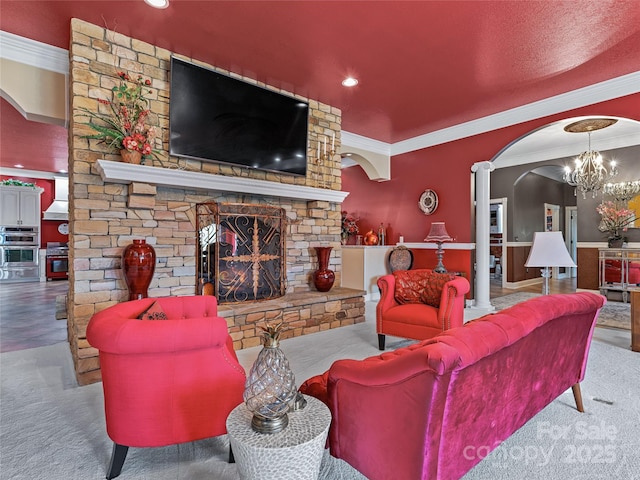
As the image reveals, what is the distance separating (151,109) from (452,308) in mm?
3281

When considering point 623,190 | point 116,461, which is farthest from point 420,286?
point 623,190

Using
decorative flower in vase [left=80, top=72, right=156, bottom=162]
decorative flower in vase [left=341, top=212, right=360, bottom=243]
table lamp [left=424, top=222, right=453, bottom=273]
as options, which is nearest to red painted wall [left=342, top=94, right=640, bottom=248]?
decorative flower in vase [left=341, top=212, right=360, bottom=243]

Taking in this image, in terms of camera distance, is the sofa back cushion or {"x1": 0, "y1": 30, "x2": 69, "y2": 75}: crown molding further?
the sofa back cushion

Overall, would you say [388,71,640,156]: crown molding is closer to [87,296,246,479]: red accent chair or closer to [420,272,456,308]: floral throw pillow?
[420,272,456,308]: floral throw pillow

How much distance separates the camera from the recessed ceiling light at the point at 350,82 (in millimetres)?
3796

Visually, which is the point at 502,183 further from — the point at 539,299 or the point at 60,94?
the point at 60,94

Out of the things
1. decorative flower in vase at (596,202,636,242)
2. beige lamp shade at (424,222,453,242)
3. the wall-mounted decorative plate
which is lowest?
beige lamp shade at (424,222,453,242)

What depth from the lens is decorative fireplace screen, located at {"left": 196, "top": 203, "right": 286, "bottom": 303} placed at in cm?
352

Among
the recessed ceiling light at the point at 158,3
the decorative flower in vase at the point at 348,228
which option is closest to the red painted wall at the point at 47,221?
the decorative flower in vase at the point at 348,228

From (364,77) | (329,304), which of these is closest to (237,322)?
(329,304)

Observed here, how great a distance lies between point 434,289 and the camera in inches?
131

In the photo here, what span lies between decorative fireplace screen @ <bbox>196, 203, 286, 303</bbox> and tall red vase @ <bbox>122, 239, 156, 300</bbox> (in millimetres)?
593

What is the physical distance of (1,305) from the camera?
218 inches

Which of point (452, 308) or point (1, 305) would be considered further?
point (1, 305)
